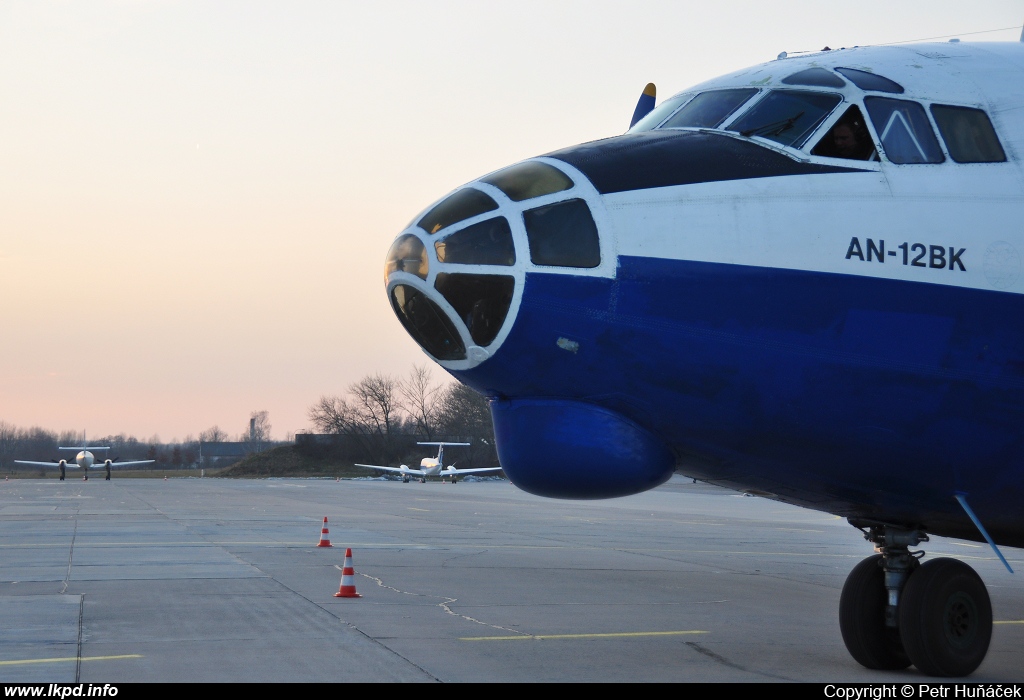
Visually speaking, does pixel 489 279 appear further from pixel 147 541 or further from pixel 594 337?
pixel 147 541

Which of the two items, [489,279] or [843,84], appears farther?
[843,84]

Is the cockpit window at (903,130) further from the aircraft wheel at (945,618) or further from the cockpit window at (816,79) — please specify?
the aircraft wheel at (945,618)

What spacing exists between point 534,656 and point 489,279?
452cm

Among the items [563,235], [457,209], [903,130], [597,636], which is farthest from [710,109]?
[597,636]

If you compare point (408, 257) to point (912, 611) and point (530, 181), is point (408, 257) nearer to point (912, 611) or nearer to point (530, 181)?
point (530, 181)

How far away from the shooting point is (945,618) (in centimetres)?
747

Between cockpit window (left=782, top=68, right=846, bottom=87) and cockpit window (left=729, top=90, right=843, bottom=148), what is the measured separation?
100mm

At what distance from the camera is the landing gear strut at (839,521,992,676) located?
737 cm

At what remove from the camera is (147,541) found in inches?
828

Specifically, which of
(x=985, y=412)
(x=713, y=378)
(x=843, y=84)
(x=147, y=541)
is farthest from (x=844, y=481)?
(x=147, y=541)

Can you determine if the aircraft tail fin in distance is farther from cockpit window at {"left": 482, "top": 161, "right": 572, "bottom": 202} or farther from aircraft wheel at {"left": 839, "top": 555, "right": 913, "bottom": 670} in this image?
aircraft wheel at {"left": 839, "top": 555, "right": 913, "bottom": 670}

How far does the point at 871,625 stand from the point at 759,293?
358cm

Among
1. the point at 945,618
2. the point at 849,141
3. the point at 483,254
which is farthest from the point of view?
the point at 945,618

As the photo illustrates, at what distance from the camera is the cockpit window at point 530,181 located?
5.70 m
